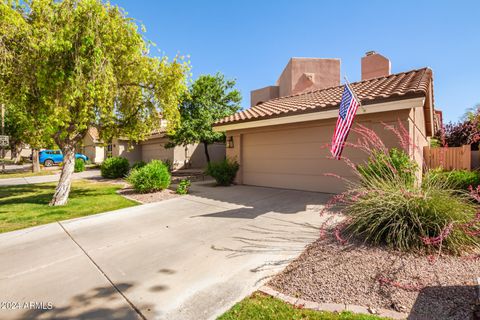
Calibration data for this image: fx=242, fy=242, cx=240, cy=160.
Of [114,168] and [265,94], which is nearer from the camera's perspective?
[114,168]

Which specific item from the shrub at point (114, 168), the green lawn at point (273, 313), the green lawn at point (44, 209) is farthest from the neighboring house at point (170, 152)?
the green lawn at point (273, 313)

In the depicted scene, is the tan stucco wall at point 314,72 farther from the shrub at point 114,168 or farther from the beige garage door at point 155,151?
the shrub at point 114,168

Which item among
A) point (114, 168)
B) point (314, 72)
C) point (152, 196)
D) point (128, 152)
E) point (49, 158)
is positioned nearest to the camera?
point (152, 196)

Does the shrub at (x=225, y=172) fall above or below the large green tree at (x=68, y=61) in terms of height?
below

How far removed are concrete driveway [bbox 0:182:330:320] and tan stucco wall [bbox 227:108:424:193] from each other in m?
2.04

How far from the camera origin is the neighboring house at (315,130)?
6027 millimetres

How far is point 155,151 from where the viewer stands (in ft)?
69.6

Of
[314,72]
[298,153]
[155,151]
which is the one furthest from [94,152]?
[298,153]

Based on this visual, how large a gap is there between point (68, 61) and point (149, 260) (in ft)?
18.4

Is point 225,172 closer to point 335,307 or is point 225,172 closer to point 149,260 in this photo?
point 149,260

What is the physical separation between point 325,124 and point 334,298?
612 cm

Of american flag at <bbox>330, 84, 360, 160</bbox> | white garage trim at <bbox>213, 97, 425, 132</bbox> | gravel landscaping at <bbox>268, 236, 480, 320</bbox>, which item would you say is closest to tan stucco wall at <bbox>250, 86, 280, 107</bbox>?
white garage trim at <bbox>213, 97, 425, 132</bbox>

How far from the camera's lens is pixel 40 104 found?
6496 millimetres

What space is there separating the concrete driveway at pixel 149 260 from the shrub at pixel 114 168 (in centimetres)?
994
